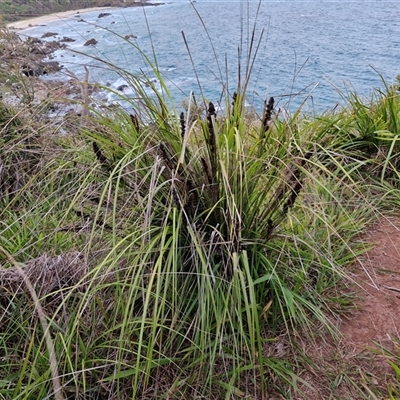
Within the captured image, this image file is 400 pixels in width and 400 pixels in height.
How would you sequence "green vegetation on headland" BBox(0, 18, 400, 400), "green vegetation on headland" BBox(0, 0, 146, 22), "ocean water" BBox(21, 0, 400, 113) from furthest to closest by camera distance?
"ocean water" BBox(21, 0, 400, 113) < "green vegetation on headland" BBox(0, 0, 146, 22) < "green vegetation on headland" BBox(0, 18, 400, 400)

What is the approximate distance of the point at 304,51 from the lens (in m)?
21.0

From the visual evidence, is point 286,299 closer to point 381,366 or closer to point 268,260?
point 268,260

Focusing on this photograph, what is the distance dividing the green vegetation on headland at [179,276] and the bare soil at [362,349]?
0.01m

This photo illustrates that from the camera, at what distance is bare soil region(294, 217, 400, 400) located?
131 cm

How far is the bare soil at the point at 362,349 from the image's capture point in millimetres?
1311

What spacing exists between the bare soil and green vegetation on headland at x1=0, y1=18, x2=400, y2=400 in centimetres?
1

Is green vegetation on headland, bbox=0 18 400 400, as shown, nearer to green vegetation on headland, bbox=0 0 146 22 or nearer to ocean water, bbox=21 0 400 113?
green vegetation on headland, bbox=0 0 146 22

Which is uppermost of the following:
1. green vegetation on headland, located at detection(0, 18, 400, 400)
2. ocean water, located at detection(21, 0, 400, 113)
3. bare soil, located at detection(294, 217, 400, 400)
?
green vegetation on headland, located at detection(0, 18, 400, 400)

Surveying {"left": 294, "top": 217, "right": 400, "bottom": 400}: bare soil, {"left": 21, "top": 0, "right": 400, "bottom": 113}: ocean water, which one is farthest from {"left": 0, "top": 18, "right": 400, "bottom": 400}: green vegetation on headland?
{"left": 21, "top": 0, "right": 400, "bottom": 113}: ocean water

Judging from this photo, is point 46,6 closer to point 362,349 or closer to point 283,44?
point 362,349

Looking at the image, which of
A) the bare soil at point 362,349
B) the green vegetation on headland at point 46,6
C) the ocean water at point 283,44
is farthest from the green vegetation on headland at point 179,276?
the ocean water at point 283,44

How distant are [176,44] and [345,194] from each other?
953 inches

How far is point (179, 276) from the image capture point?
4.60 feet

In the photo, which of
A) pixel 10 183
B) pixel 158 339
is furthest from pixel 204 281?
pixel 10 183
